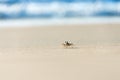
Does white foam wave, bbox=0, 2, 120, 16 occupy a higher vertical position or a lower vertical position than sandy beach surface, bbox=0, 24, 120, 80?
higher

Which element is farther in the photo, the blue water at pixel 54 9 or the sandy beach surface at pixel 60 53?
the blue water at pixel 54 9

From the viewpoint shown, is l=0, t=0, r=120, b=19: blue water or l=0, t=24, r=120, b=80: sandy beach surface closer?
l=0, t=24, r=120, b=80: sandy beach surface

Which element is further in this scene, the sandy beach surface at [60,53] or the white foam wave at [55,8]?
the white foam wave at [55,8]

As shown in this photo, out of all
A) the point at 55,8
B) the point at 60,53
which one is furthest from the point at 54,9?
the point at 60,53

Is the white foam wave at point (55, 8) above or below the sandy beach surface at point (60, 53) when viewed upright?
above

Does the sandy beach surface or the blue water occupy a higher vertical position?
the blue water

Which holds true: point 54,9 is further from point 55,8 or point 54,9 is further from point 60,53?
point 60,53
